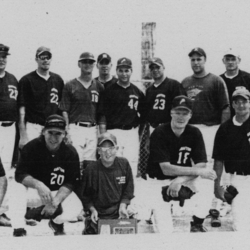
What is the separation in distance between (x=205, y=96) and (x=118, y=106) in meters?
0.80

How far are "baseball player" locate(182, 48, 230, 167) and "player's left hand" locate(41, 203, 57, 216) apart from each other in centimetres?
148

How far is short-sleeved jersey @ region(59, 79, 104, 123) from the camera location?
413cm

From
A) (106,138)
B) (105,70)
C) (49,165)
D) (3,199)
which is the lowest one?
(3,199)

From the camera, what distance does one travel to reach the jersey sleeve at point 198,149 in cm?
419

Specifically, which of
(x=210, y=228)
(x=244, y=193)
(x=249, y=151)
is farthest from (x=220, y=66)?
(x=210, y=228)

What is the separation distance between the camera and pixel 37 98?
13.4 feet

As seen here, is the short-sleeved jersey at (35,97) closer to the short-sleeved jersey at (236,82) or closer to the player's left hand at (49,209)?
the player's left hand at (49,209)

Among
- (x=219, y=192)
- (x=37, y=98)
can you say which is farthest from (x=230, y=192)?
(x=37, y=98)

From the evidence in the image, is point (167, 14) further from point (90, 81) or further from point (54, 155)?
point (54, 155)

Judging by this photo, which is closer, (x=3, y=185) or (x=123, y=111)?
(x=3, y=185)

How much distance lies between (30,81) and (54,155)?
0.70m

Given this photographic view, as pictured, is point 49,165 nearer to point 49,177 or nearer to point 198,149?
point 49,177

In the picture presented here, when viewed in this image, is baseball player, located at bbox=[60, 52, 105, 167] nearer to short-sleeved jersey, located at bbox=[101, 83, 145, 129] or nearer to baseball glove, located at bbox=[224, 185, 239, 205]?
short-sleeved jersey, located at bbox=[101, 83, 145, 129]

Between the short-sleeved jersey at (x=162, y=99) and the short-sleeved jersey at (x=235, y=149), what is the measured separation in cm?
53
